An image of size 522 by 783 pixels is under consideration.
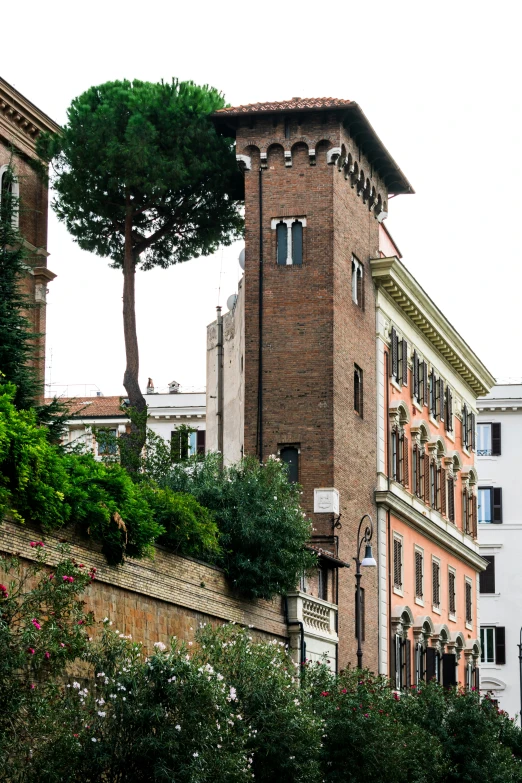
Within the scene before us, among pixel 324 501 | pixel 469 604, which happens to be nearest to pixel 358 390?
pixel 324 501

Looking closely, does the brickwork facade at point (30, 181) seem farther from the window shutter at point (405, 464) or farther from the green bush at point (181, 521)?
the green bush at point (181, 521)

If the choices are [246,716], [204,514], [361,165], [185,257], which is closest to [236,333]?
[185,257]

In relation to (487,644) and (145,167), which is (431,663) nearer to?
(145,167)

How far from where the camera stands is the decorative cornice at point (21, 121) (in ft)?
151

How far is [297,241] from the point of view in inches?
1845

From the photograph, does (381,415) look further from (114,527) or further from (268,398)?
(114,527)

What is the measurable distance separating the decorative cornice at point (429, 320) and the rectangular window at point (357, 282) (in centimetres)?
110

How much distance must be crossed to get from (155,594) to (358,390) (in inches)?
820

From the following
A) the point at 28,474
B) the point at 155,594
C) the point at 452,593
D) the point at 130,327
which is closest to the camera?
the point at 28,474

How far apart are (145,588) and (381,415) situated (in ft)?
76.7

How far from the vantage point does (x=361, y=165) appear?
163 feet

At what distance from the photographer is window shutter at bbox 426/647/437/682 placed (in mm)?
54781

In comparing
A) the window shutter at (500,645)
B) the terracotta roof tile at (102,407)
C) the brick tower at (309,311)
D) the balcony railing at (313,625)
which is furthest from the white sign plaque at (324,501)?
the window shutter at (500,645)

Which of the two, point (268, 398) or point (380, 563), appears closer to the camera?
point (268, 398)
